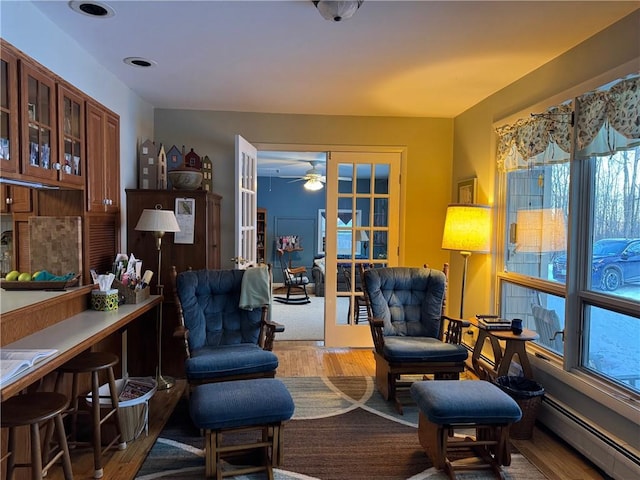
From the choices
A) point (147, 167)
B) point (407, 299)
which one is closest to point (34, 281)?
point (147, 167)

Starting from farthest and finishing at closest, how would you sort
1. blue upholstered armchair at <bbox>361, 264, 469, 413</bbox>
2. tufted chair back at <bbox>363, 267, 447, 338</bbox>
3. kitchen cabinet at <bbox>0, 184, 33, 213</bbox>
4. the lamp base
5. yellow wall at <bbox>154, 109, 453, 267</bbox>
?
yellow wall at <bbox>154, 109, 453, 267</bbox>
tufted chair back at <bbox>363, 267, 447, 338</bbox>
the lamp base
blue upholstered armchair at <bbox>361, 264, 469, 413</bbox>
kitchen cabinet at <bbox>0, 184, 33, 213</bbox>

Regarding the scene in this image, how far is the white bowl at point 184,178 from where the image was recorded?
3709 millimetres

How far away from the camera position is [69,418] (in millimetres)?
2658

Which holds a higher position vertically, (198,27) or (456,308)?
(198,27)

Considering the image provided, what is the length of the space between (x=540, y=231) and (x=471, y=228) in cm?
56

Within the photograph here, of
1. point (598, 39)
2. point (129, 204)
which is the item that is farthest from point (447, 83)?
point (129, 204)

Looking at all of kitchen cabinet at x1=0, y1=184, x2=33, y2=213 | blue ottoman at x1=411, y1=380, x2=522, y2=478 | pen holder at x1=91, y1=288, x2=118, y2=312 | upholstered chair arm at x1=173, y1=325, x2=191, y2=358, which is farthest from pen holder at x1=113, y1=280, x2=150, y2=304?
blue ottoman at x1=411, y1=380, x2=522, y2=478

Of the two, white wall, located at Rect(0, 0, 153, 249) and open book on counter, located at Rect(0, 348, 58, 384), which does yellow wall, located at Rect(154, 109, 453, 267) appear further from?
open book on counter, located at Rect(0, 348, 58, 384)

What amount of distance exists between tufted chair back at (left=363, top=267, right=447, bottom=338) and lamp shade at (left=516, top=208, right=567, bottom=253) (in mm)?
676

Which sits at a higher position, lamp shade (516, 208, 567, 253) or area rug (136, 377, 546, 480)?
lamp shade (516, 208, 567, 253)

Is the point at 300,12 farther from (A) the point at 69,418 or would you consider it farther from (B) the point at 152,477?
(A) the point at 69,418

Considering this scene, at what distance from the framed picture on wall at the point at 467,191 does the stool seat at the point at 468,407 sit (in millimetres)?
2084

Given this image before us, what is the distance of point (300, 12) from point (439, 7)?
718 millimetres

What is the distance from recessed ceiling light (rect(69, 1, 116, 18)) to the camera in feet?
7.18
